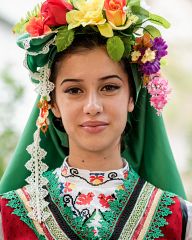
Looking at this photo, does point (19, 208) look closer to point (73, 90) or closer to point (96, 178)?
point (96, 178)

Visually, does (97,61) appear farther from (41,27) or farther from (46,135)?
(46,135)

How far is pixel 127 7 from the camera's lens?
2.62 metres

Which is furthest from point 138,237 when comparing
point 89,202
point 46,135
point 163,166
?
point 46,135

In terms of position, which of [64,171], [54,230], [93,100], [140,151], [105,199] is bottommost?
[54,230]

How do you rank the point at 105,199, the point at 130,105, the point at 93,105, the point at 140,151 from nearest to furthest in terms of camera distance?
the point at 93,105 < the point at 105,199 < the point at 130,105 < the point at 140,151

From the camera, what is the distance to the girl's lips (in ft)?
8.25

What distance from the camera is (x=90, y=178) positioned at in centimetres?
262

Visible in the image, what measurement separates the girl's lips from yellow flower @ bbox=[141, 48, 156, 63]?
0.95ft

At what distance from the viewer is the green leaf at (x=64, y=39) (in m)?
2.55

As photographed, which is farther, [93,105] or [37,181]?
[37,181]

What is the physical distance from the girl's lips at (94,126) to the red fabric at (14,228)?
0.39 meters

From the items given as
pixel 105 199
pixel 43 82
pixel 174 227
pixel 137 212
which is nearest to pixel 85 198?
pixel 105 199

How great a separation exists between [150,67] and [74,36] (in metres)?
0.30

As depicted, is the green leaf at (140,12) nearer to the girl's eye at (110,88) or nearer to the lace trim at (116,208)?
the girl's eye at (110,88)
